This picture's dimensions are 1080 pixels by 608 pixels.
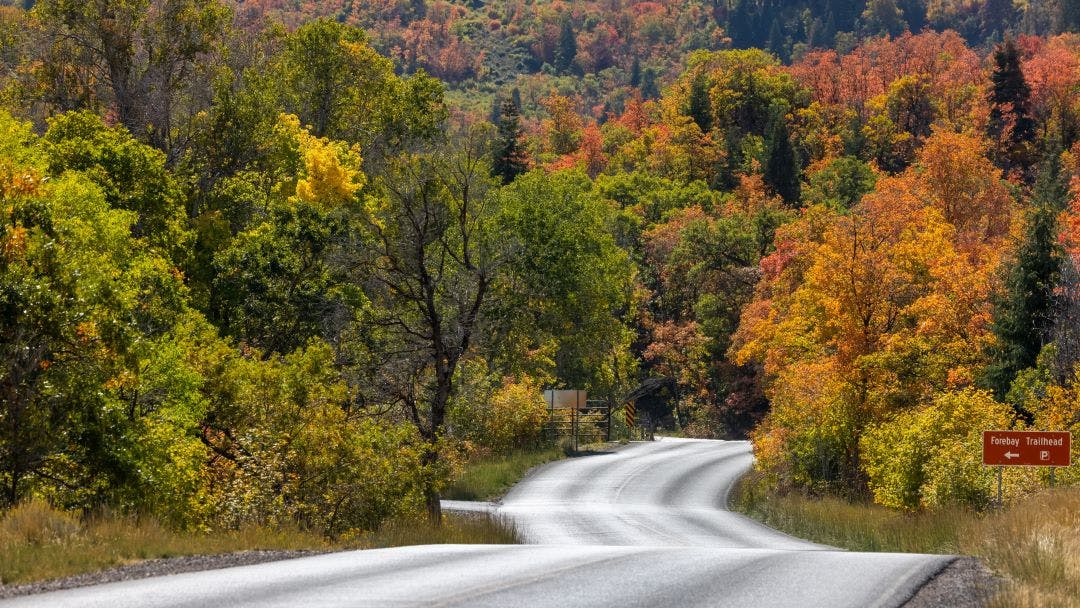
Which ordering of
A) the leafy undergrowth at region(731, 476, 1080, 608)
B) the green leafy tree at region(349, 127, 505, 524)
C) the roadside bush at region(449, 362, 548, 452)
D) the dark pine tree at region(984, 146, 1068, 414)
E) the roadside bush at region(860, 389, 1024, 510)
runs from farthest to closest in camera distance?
the roadside bush at region(449, 362, 548, 452) < the dark pine tree at region(984, 146, 1068, 414) < the green leafy tree at region(349, 127, 505, 524) < the roadside bush at region(860, 389, 1024, 510) < the leafy undergrowth at region(731, 476, 1080, 608)

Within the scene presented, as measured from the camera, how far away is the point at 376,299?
128ft

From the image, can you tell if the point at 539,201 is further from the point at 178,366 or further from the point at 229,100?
the point at 178,366

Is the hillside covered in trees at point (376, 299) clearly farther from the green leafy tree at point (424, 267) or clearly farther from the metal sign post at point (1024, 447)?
the metal sign post at point (1024, 447)

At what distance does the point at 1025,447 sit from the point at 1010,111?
9112 cm

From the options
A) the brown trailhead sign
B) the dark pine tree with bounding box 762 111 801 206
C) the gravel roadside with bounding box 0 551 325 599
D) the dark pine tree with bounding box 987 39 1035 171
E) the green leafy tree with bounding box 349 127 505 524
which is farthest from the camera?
the dark pine tree with bounding box 762 111 801 206

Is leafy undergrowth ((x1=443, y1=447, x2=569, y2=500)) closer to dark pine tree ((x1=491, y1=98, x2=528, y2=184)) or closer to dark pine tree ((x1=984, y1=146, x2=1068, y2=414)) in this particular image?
dark pine tree ((x1=984, y1=146, x2=1068, y2=414))

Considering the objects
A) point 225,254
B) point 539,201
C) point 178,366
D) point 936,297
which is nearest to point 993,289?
point 936,297

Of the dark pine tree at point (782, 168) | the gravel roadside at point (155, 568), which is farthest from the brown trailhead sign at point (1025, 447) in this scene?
the dark pine tree at point (782, 168)

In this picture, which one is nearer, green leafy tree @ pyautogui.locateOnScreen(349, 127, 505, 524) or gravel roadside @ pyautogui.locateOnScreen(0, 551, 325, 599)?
gravel roadside @ pyautogui.locateOnScreen(0, 551, 325, 599)

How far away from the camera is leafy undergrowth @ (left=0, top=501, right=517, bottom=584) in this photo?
13.6 meters

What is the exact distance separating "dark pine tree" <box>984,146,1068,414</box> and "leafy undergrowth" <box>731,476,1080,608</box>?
7.55 m

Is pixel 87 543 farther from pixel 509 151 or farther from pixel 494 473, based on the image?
pixel 509 151

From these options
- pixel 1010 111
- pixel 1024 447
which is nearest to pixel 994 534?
pixel 1024 447

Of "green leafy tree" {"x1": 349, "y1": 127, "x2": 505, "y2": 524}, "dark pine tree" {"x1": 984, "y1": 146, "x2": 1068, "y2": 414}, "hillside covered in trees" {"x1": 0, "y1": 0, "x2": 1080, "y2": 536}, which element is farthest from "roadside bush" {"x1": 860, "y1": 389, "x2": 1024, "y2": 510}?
"green leafy tree" {"x1": 349, "y1": 127, "x2": 505, "y2": 524}
